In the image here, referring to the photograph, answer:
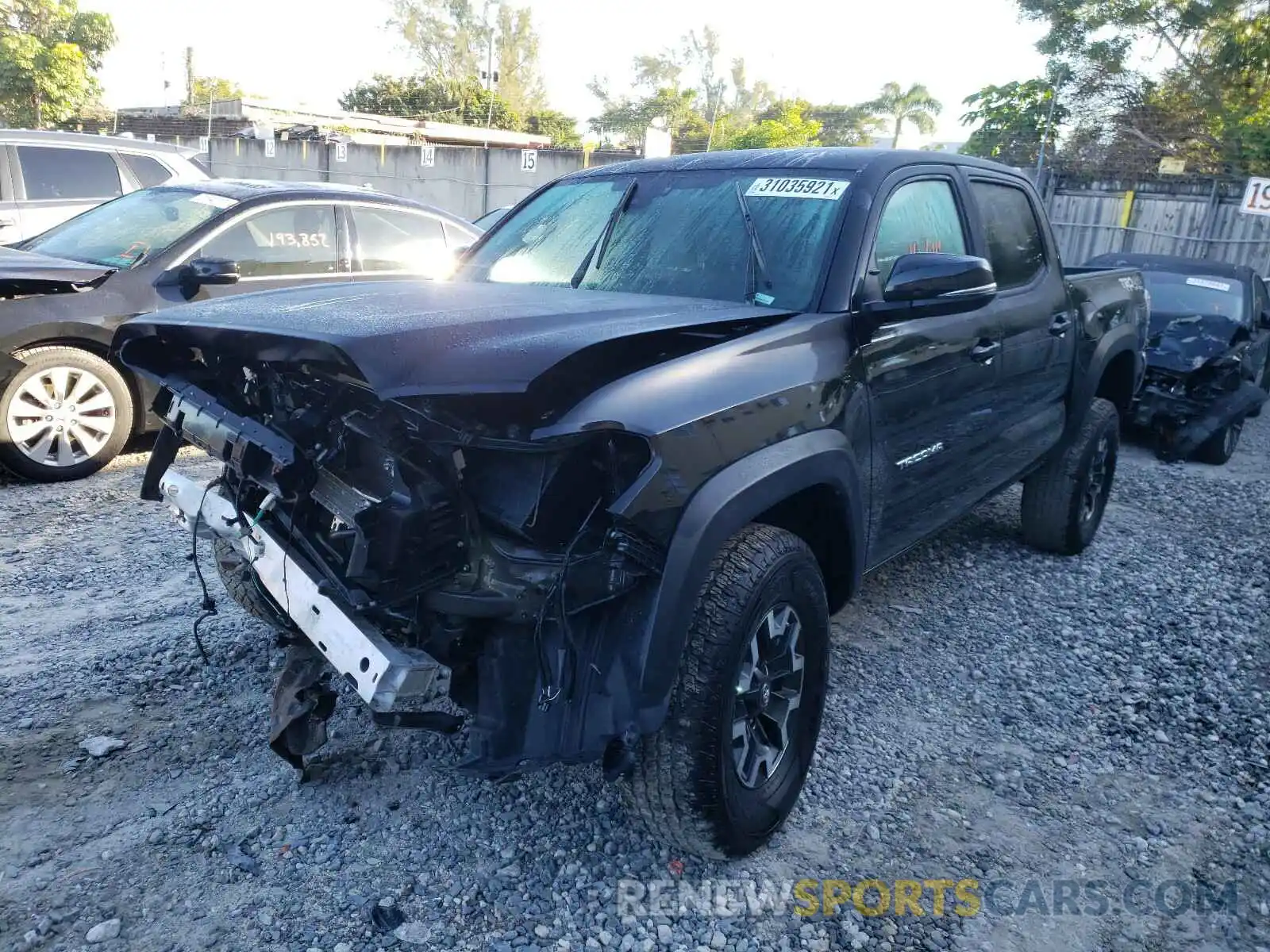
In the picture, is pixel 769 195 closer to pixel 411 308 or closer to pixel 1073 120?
pixel 411 308

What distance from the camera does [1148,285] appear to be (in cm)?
893

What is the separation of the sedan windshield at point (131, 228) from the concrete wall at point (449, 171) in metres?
15.9

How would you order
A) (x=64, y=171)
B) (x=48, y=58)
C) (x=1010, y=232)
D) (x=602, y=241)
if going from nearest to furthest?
(x=602, y=241), (x=1010, y=232), (x=64, y=171), (x=48, y=58)

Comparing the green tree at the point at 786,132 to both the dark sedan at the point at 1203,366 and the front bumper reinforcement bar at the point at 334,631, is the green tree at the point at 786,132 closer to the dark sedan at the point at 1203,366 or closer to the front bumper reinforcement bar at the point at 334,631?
the dark sedan at the point at 1203,366

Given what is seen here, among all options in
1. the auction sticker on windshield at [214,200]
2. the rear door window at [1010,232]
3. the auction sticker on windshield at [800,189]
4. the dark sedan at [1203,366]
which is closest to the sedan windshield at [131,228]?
the auction sticker on windshield at [214,200]

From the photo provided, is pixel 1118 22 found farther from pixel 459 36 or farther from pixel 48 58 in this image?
pixel 459 36

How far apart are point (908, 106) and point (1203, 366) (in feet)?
131

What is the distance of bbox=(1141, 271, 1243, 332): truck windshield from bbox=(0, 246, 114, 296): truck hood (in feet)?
26.6

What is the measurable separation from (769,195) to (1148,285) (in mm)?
7050

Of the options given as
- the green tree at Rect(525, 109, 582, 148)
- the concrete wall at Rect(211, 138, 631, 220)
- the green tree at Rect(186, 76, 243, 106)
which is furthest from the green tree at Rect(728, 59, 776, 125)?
the concrete wall at Rect(211, 138, 631, 220)

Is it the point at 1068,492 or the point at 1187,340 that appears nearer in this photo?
the point at 1068,492

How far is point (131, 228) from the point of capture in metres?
6.17

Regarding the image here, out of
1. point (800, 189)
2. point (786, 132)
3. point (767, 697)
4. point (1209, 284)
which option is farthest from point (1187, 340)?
point (786, 132)

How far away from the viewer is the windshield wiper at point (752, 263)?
3172 mm
